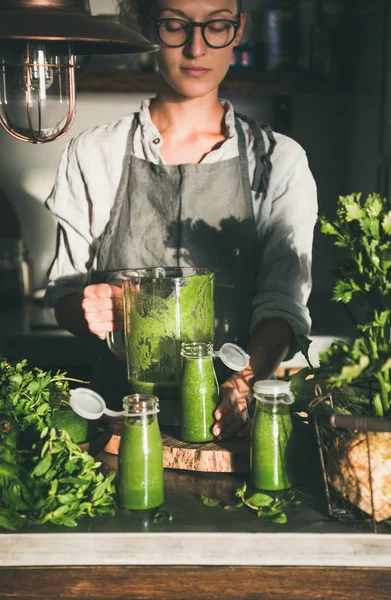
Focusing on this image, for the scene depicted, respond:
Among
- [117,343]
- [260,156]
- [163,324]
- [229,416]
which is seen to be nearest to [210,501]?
[229,416]

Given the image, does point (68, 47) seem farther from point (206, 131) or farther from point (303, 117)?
point (303, 117)

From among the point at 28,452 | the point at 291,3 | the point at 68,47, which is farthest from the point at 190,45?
the point at 291,3

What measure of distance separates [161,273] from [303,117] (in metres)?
2.03

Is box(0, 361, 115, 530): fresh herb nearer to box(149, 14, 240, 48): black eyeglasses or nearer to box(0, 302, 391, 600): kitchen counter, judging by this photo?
box(0, 302, 391, 600): kitchen counter

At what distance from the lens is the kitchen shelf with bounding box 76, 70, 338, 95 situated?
9.43 feet

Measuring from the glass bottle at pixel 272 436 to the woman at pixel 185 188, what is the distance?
670 millimetres

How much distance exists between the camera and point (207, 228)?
1.95 m

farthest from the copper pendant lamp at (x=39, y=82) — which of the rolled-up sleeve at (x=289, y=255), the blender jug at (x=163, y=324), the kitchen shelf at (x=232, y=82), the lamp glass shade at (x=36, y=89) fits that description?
the kitchen shelf at (x=232, y=82)

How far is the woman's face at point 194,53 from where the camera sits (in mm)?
1804

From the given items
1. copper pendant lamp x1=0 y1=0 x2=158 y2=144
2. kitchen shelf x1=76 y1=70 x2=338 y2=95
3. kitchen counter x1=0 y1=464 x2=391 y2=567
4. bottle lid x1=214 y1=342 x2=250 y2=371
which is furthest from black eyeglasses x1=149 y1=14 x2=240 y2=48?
kitchen counter x1=0 y1=464 x2=391 y2=567

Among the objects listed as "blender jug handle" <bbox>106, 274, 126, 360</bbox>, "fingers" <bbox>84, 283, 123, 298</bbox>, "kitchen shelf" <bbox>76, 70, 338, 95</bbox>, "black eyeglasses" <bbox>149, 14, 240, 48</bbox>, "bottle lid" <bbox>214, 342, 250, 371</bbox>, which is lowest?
"blender jug handle" <bbox>106, 274, 126, 360</bbox>

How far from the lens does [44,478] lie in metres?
1.10

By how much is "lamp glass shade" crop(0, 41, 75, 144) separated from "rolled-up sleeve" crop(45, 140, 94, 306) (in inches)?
25.0

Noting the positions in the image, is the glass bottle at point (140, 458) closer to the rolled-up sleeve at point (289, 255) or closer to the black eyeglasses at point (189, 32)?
the rolled-up sleeve at point (289, 255)
